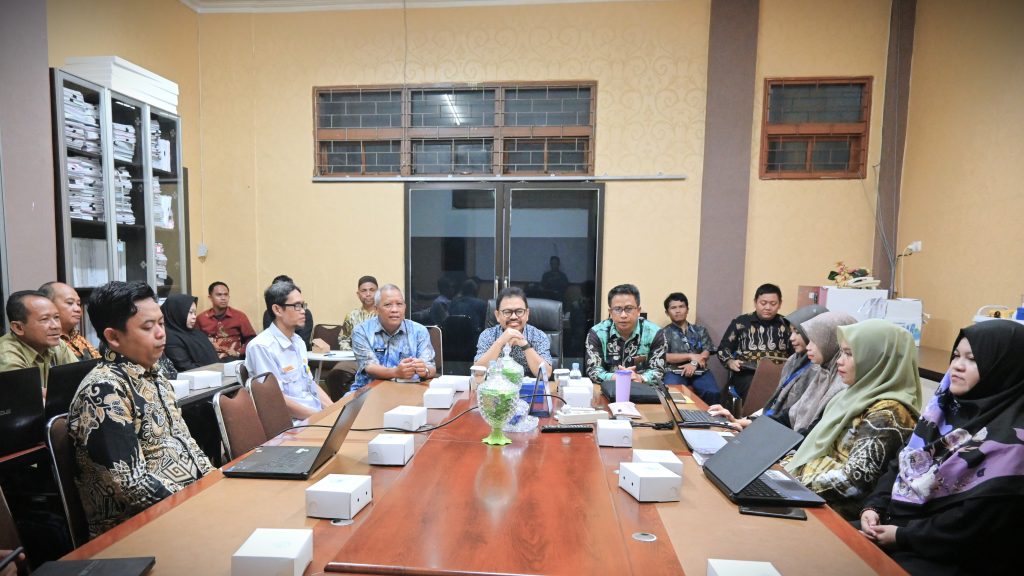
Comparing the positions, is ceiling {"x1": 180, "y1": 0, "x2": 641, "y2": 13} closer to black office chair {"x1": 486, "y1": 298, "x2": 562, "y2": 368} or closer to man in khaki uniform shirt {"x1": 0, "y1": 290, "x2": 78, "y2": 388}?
black office chair {"x1": 486, "y1": 298, "x2": 562, "y2": 368}

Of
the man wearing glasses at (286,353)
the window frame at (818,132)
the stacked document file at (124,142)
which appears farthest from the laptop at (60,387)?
the window frame at (818,132)

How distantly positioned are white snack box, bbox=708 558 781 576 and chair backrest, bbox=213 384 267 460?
1.67 meters

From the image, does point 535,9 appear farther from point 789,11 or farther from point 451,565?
point 451,565

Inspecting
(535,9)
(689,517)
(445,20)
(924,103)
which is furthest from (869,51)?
(689,517)

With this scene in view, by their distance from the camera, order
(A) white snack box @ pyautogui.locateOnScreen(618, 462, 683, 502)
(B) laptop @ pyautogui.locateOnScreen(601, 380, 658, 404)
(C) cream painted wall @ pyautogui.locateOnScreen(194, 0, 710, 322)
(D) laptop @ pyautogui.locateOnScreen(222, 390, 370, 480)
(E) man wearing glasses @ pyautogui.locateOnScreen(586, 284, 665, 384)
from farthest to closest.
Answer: (C) cream painted wall @ pyautogui.locateOnScreen(194, 0, 710, 322) → (E) man wearing glasses @ pyautogui.locateOnScreen(586, 284, 665, 384) → (B) laptop @ pyautogui.locateOnScreen(601, 380, 658, 404) → (D) laptop @ pyautogui.locateOnScreen(222, 390, 370, 480) → (A) white snack box @ pyautogui.locateOnScreen(618, 462, 683, 502)

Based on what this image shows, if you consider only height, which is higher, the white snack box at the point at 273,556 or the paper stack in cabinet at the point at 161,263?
the paper stack in cabinet at the point at 161,263

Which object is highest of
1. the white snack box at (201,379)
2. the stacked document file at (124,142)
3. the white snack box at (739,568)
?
the stacked document file at (124,142)

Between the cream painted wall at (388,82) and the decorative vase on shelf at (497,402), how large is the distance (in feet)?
9.98

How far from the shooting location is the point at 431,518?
121 centimetres

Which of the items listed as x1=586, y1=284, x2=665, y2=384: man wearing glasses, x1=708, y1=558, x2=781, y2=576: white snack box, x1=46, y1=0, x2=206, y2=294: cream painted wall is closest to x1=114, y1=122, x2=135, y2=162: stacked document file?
x1=46, y1=0, x2=206, y2=294: cream painted wall

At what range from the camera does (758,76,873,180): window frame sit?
4254 millimetres

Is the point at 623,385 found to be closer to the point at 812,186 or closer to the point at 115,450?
the point at 115,450

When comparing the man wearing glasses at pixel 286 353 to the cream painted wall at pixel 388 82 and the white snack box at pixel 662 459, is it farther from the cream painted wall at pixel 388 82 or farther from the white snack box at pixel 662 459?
the cream painted wall at pixel 388 82

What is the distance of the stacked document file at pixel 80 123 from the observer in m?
3.13
